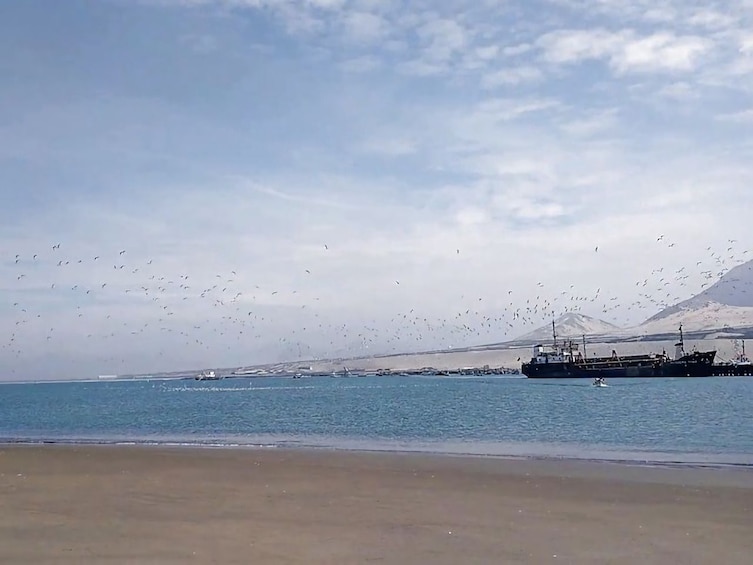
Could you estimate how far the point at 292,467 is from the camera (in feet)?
66.0

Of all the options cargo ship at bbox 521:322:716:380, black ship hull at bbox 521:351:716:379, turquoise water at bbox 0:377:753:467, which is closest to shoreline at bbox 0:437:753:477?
turquoise water at bbox 0:377:753:467

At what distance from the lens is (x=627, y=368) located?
138 meters

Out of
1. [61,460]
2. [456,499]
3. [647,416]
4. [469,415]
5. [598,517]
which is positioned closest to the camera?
[598,517]

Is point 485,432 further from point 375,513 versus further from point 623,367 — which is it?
point 623,367

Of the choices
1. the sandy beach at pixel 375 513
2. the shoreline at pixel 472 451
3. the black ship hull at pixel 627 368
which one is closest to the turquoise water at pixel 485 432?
the shoreline at pixel 472 451

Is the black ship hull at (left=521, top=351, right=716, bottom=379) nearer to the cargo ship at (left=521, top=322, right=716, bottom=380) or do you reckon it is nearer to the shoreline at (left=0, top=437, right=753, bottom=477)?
the cargo ship at (left=521, top=322, right=716, bottom=380)

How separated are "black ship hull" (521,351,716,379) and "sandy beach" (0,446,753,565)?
12091 centimetres

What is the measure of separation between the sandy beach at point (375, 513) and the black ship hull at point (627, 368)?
121m

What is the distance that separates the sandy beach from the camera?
31.8ft

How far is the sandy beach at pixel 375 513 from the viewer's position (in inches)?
381

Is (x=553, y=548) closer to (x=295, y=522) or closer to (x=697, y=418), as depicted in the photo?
(x=295, y=522)

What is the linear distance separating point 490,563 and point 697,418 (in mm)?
33884

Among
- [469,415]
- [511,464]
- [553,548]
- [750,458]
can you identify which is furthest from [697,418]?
[553,548]

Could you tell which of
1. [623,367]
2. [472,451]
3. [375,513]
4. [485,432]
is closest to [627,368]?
[623,367]
